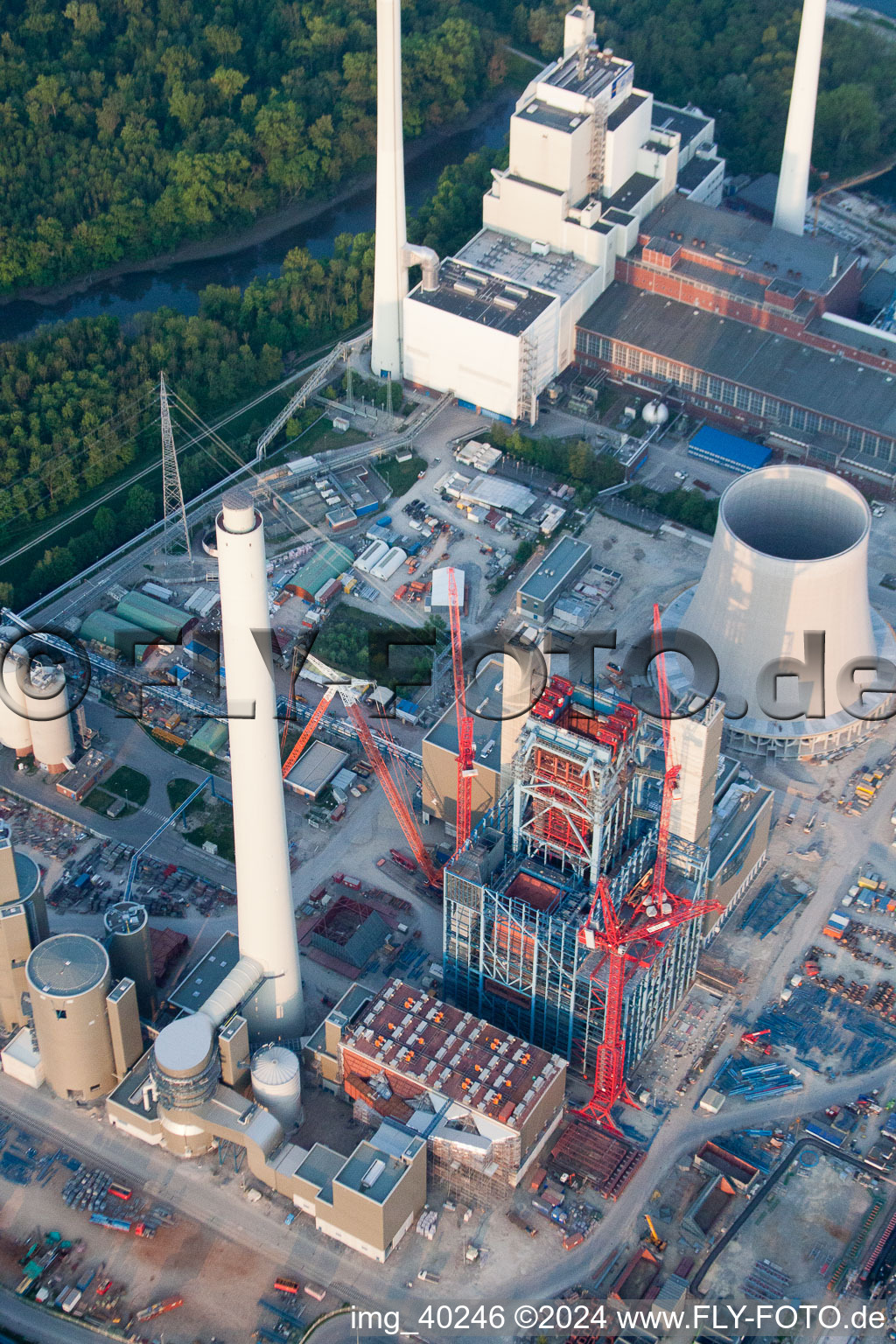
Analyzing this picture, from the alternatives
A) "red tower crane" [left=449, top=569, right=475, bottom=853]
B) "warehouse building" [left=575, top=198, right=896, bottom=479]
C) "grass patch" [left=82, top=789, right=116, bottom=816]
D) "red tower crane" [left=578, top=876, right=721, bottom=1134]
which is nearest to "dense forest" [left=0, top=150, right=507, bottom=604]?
"grass patch" [left=82, top=789, right=116, bottom=816]

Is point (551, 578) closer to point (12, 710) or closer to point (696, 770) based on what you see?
point (696, 770)

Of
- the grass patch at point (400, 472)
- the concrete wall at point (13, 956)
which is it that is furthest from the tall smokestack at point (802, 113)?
the concrete wall at point (13, 956)

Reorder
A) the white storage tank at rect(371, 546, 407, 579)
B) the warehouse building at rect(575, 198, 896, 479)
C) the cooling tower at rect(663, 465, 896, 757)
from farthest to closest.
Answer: the warehouse building at rect(575, 198, 896, 479)
the white storage tank at rect(371, 546, 407, 579)
the cooling tower at rect(663, 465, 896, 757)

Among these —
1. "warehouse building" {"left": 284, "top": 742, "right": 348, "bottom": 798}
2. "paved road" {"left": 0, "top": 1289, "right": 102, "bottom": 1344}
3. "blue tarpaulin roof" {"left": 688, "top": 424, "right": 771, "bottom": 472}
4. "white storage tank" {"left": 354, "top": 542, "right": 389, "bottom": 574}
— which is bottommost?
"paved road" {"left": 0, "top": 1289, "right": 102, "bottom": 1344}

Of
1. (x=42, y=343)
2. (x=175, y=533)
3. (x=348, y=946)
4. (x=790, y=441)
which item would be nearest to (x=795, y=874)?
(x=348, y=946)

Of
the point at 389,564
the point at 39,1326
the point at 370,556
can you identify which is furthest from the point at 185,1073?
the point at 370,556

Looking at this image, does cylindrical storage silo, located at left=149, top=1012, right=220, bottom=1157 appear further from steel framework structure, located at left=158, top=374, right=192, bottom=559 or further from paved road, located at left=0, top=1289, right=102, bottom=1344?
steel framework structure, located at left=158, top=374, right=192, bottom=559

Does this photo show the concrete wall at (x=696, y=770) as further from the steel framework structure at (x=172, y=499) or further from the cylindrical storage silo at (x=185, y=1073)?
the steel framework structure at (x=172, y=499)
